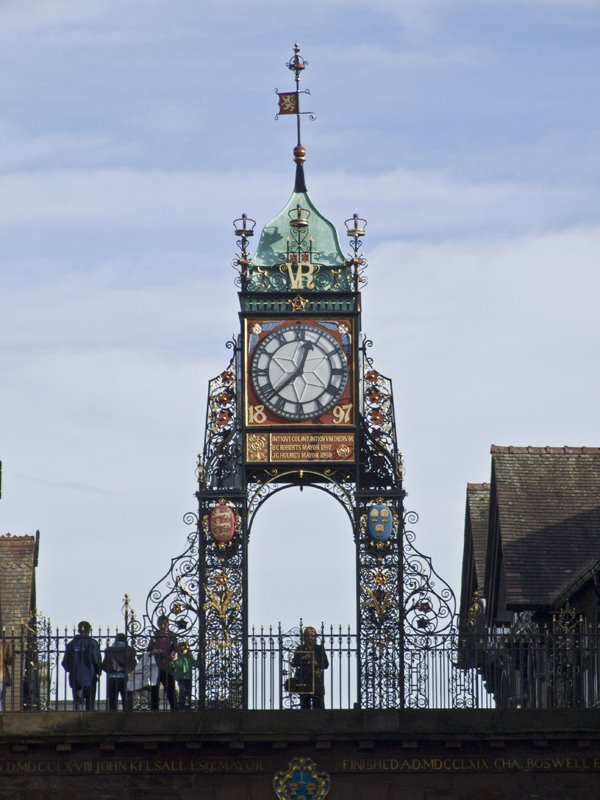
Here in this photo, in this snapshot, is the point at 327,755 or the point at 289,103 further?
the point at 289,103

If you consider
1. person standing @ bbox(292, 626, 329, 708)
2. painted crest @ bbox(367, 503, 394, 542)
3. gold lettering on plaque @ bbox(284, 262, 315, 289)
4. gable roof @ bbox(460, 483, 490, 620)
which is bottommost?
person standing @ bbox(292, 626, 329, 708)

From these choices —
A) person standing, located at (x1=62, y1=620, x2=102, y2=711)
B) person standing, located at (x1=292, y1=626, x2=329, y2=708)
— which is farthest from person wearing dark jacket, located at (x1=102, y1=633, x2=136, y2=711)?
person standing, located at (x1=292, y1=626, x2=329, y2=708)

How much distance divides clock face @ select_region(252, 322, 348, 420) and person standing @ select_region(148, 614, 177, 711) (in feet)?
13.6

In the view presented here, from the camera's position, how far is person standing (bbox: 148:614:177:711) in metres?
33.7

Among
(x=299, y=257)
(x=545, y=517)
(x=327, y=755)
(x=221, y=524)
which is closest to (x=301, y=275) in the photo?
(x=299, y=257)

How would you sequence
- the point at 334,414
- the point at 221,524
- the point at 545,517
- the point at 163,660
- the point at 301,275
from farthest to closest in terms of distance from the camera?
the point at 545,517, the point at 301,275, the point at 334,414, the point at 221,524, the point at 163,660

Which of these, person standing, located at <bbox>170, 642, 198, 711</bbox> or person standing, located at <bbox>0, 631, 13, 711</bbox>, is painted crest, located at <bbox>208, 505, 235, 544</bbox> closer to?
person standing, located at <bbox>170, 642, 198, 711</bbox>

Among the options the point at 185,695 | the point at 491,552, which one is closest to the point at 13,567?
the point at 491,552

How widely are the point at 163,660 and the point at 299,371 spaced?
509cm

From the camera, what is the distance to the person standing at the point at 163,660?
33656mm

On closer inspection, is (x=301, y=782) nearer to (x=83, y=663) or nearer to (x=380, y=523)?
(x=83, y=663)

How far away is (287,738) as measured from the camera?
33062 millimetres

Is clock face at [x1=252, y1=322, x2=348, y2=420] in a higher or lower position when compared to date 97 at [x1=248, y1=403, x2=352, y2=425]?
higher

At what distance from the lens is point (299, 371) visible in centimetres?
3684
